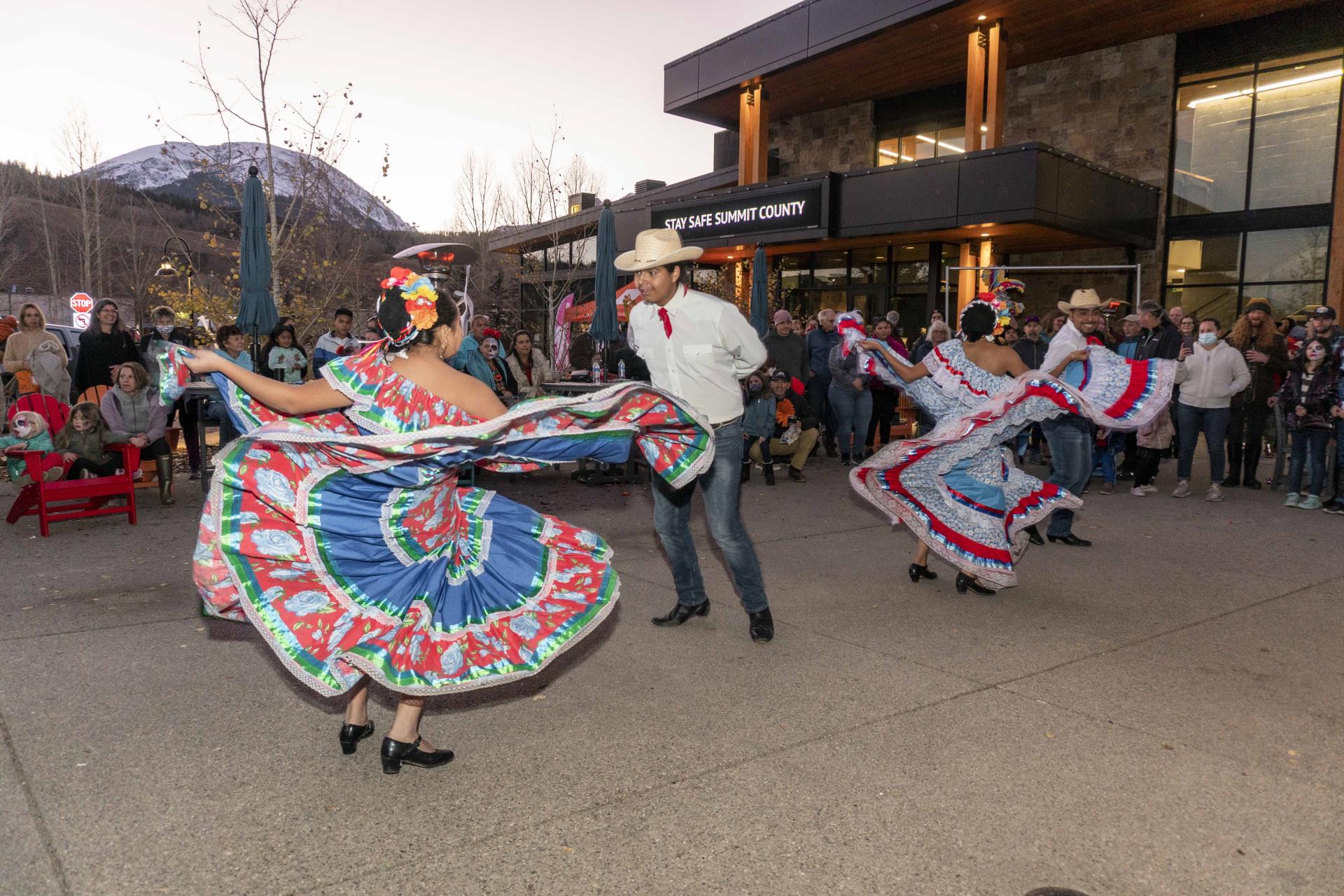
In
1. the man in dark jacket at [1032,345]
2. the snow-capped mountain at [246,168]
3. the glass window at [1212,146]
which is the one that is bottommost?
the man in dark jacket at [1032,345]

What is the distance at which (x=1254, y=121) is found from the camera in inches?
674

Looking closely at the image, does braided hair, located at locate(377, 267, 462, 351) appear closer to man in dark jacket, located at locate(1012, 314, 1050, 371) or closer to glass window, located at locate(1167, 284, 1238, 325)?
man in dark jacket, located at locate(1012, 314, 1050, 371)

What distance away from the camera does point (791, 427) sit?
1075 cm

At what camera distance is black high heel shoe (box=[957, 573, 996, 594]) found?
593 centimetres

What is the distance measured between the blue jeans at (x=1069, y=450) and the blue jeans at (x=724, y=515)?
3798 millimetres

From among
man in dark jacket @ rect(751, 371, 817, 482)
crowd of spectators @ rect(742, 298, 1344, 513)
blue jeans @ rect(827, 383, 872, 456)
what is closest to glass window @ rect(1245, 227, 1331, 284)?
crowd of spectators @ rect(742, 298, 1344, 513)

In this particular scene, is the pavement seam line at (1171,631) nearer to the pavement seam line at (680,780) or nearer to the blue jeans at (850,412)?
the pavement seam line at (680,780)

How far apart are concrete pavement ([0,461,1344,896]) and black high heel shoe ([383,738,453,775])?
0.05 metres

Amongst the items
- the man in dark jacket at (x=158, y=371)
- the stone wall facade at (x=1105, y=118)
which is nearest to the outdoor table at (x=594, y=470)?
the man in dark jacket at (x=158, y=371)

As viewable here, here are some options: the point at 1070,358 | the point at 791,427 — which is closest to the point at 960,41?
the point at 791,427

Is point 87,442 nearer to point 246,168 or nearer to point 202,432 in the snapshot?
point 202,432

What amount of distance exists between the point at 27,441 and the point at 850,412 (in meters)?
9.10

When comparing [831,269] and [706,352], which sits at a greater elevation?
[831,269]

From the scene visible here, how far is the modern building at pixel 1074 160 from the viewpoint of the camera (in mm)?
16375
